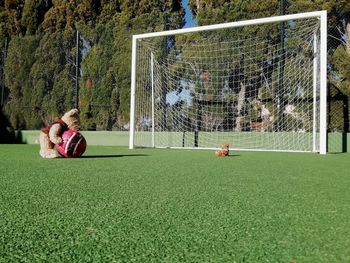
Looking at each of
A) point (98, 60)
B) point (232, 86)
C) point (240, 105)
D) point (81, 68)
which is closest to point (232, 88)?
point (232, 86)

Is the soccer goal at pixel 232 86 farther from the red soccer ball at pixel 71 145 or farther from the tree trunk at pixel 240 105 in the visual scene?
the red soccer ball at pixel 71 145

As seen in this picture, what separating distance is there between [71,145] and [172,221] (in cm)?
403

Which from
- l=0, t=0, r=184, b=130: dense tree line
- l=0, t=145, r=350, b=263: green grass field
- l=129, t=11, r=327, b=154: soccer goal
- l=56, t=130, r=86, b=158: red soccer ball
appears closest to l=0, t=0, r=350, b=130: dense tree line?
l=0, t=0, r=184, b=130: dense tree line

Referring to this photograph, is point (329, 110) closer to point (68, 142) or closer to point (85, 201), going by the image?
point (68, 142)

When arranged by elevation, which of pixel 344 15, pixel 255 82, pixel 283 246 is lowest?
pixel 283 246

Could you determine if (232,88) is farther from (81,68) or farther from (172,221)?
(172,221)

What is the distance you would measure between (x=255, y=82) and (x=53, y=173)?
6398 millimetres

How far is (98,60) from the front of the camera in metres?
11.5

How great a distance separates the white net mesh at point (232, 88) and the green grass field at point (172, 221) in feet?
19.5

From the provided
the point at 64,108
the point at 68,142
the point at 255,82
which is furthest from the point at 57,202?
the point at 64,108

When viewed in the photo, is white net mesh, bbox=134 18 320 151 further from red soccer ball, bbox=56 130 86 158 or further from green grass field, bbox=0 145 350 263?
green grass field, bbox=0 145 350 263

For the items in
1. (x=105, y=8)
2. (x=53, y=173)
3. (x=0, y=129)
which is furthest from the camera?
→ (x=105, y=8)

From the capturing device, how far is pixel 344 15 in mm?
8984

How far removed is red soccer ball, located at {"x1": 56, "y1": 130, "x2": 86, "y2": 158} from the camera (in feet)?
18.1
